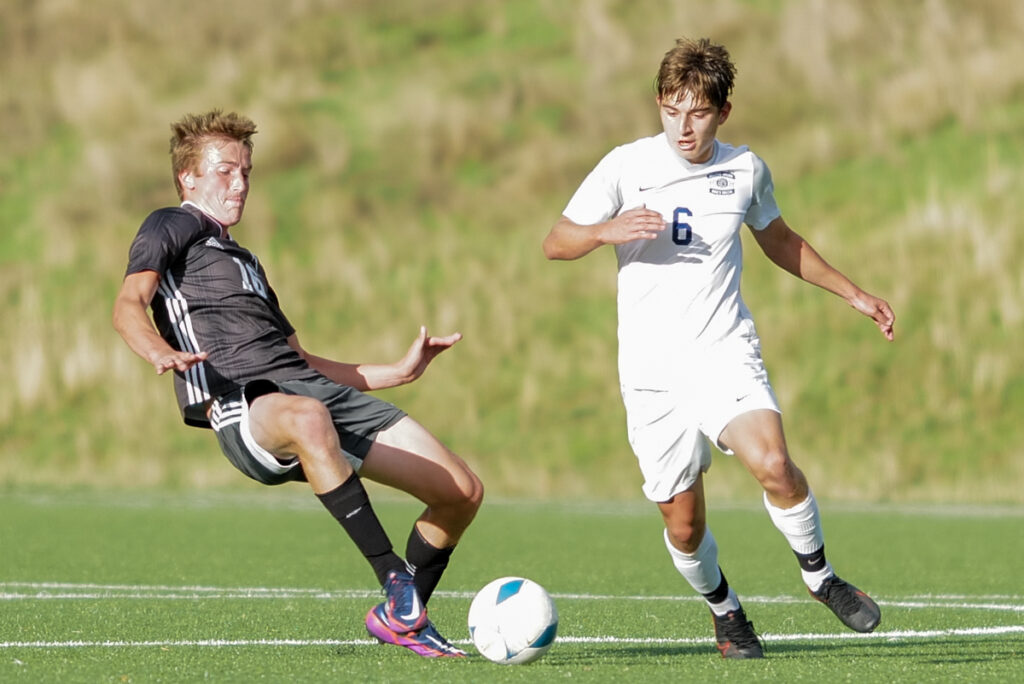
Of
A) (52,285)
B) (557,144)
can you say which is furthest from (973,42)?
(52,285)

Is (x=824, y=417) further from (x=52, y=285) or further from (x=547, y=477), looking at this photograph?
(x=52, y=285)

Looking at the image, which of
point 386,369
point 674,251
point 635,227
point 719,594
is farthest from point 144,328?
point 719,594

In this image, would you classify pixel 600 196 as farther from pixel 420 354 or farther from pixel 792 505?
pixel 792 505

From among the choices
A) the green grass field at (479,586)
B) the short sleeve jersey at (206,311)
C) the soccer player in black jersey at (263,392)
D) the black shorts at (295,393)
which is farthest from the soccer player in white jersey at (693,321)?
the short sleeve jersey at (206,311)

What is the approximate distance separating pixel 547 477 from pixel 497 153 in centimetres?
785

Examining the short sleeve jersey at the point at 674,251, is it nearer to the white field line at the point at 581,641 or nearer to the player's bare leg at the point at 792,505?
the player's bare leg at the point at 792,505

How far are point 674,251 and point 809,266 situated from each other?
67 cm

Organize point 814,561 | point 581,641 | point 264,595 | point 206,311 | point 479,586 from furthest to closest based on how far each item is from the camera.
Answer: point 479,586 < point 264,595 < point 581,641 < point 206,311 < point 814,561

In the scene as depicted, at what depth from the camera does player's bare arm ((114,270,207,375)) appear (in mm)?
5699

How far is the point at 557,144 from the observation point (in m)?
25.0

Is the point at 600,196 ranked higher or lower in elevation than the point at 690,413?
higher

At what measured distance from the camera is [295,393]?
20.5 feet

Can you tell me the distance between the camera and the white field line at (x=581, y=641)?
6375 mm

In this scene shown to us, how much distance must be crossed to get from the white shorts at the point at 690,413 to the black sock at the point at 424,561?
2.70 ft
